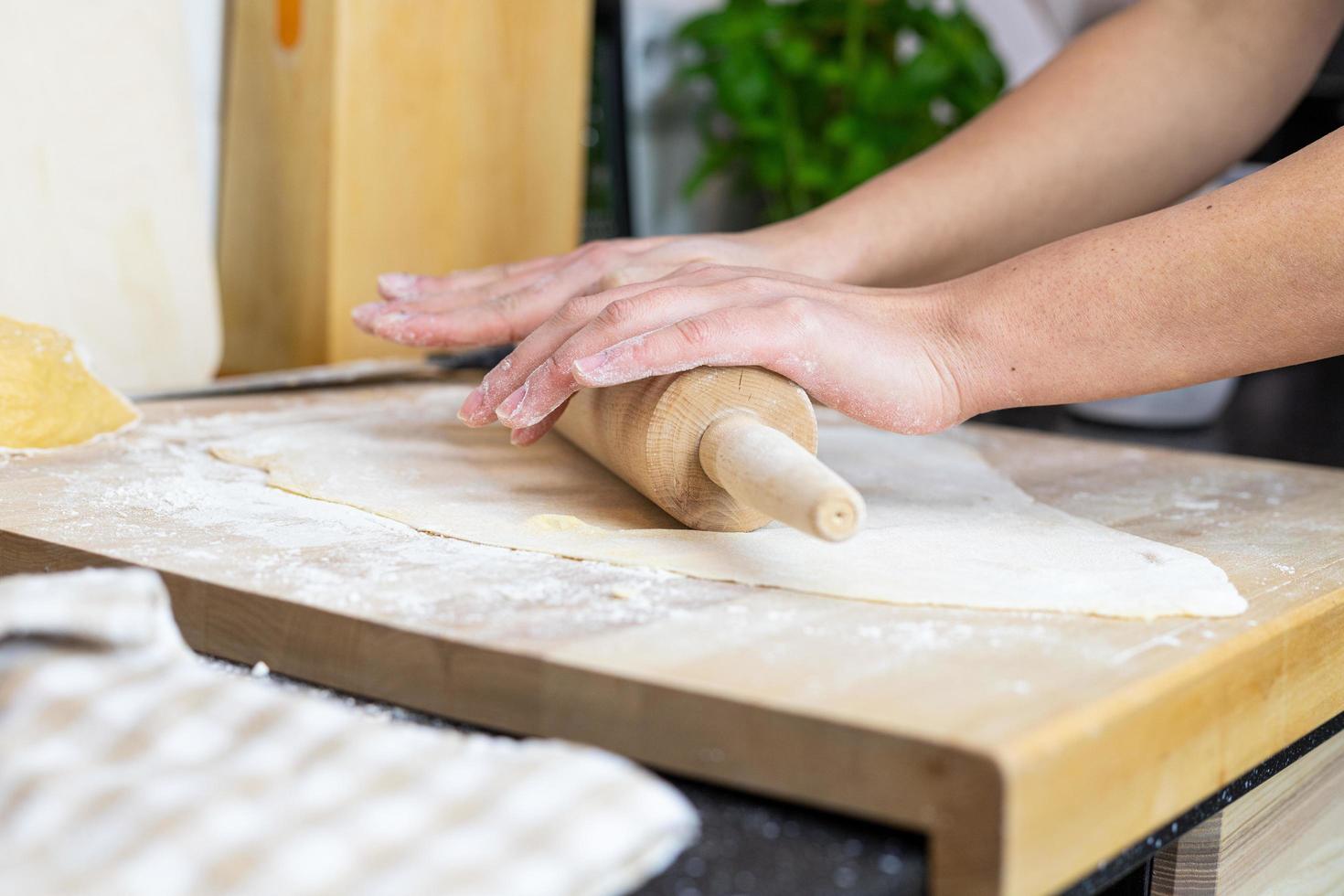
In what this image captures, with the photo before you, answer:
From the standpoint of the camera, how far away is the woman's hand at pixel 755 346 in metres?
0.78

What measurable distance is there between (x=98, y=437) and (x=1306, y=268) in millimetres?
872

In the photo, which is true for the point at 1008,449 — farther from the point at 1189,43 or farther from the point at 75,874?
the point at 75,874

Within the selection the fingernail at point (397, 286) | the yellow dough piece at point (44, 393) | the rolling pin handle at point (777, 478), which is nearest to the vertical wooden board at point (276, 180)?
the fingernail at point (397, 286)

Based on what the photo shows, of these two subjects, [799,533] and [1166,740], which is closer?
[1166,740]

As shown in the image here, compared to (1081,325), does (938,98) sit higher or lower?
higher

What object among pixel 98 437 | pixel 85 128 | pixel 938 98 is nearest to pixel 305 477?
pixel 98 437

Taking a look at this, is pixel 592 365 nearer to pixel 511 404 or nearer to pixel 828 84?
pixel 511 404

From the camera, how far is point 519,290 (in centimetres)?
110

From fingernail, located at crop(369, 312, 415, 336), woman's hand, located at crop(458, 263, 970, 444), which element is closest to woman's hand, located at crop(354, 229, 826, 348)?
fingernail, located at crop(369, 312, 415, 336)

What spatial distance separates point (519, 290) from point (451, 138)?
60 centimetres

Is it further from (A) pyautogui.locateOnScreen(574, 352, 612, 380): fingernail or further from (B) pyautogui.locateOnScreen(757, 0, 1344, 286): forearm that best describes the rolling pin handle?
(B) pyautogui.locateOnScreen(757, 0, 1344, 286): forearm

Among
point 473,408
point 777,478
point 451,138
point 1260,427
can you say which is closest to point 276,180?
point 451,138

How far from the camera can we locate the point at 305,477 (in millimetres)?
913

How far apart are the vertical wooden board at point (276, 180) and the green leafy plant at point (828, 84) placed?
2.46 ft
